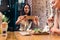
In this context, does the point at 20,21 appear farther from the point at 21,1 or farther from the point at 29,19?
the point at 21,1

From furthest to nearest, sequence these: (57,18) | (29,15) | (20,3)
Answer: (20,3) → (29,15) → (57,18)

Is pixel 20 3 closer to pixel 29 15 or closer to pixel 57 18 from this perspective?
pixel 29 15

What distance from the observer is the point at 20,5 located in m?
5.71

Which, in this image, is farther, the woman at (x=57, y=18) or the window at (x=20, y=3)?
the window at (x=20, y=3)

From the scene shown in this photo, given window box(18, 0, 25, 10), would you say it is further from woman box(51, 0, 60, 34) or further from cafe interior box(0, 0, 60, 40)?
woman box(51, 0, 60, 34)

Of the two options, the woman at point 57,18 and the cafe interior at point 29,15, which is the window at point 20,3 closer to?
the cafe interior at point 29,15

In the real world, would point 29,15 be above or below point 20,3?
below

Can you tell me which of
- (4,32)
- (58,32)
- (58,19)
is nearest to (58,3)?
(58,19)

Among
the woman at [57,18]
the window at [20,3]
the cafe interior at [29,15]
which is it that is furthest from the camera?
the window at [20,3]

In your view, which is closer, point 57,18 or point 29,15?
point 57,18

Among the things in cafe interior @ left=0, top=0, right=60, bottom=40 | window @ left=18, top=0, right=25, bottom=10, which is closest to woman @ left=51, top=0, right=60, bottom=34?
cafe interior @ left=0, top=0, right=60, bottom=40

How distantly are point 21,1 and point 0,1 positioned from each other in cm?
76

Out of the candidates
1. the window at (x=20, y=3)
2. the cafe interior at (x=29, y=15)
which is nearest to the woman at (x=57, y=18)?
the cafe interior at (x=29, y=15)

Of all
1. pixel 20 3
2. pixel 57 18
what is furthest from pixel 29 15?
pixel 57 18
